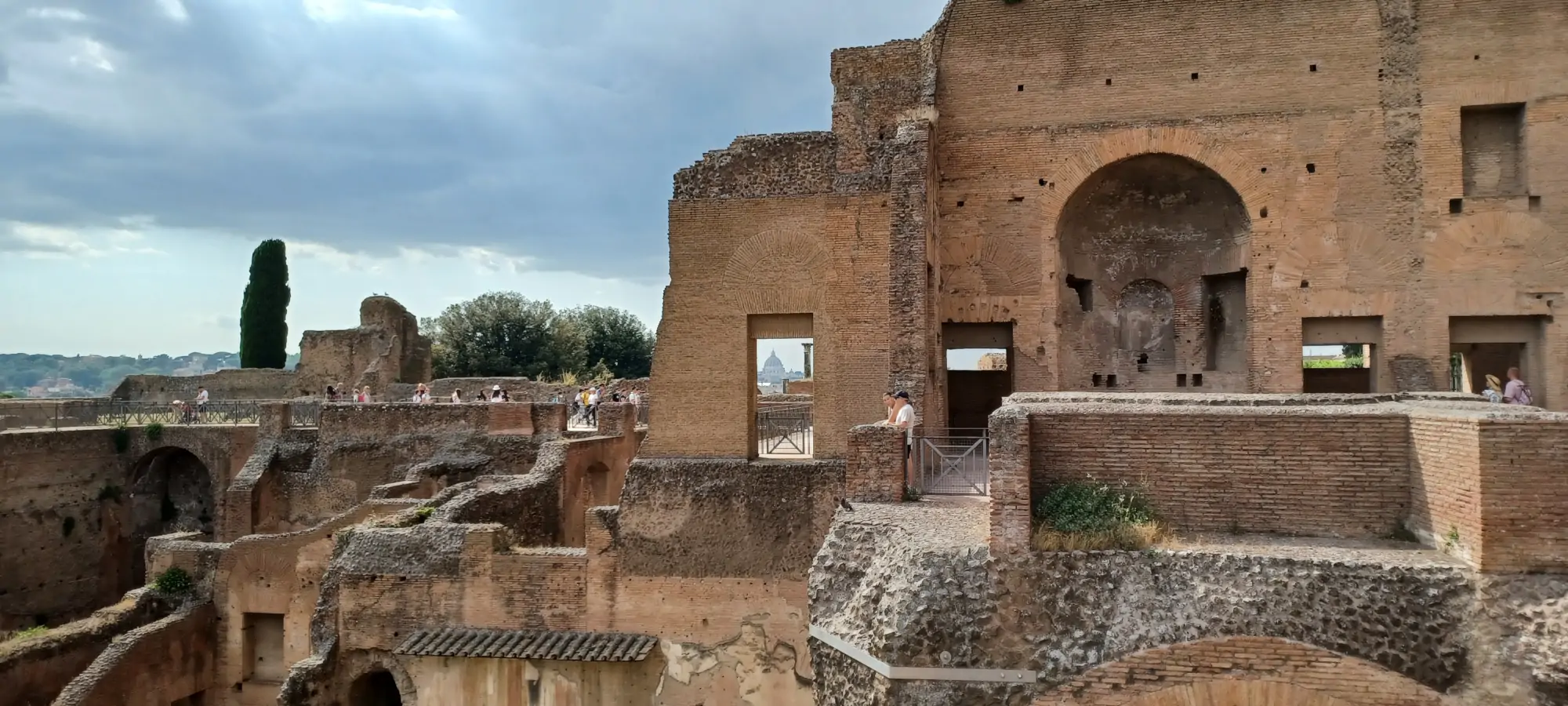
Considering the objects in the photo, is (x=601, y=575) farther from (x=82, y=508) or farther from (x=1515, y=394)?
(x=82, y=508)

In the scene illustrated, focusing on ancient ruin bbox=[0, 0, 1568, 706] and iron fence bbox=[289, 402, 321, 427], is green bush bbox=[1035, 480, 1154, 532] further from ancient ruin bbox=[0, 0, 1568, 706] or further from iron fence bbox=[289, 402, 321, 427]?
iron fence bbox=[289, 402, 321, 427]

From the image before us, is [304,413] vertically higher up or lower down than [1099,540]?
higher up

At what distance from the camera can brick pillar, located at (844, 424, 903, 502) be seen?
8.41 m

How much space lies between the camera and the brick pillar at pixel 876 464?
841cm

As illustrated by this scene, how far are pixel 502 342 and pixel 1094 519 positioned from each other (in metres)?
34.5

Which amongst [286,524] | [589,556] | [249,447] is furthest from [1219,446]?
[249,447]

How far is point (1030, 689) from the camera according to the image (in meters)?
5.28

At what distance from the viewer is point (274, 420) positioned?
1789 centimetres

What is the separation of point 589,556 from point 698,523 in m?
1.44

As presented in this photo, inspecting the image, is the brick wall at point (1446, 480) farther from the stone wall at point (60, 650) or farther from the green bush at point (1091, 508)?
the stone wall at point (60, 650)

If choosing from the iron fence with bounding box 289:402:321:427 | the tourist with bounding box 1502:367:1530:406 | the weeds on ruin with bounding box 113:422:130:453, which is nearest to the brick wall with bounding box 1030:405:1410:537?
the tourist with bounding box 1502:367:1530:406

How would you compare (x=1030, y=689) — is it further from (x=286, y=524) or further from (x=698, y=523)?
(x=286, y=524)

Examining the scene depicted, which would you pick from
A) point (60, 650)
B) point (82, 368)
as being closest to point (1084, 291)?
point (60, 650)

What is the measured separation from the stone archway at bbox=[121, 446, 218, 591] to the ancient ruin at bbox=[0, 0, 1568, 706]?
24 cm
